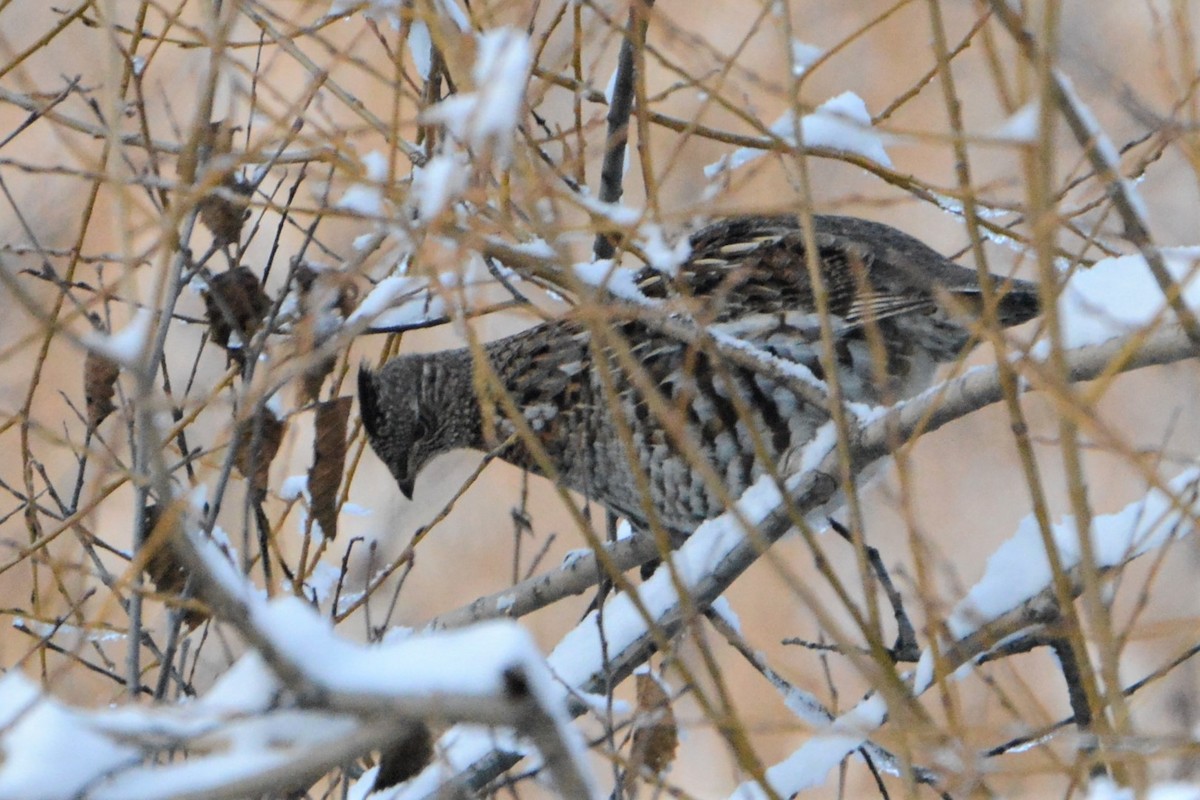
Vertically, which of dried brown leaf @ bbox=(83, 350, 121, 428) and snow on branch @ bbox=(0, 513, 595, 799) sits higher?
dried brown leaf @ bbox=(83, 350, 121, 428)

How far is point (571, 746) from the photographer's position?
136 cm

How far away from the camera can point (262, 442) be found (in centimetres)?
263

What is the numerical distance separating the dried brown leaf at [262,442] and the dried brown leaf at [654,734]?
80cm

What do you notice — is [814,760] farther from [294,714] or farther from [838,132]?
[294,714]

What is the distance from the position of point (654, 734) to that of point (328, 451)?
2.83 feet

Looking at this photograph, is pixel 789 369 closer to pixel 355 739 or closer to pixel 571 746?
pixel 571 746

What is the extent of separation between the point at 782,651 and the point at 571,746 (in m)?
5.42

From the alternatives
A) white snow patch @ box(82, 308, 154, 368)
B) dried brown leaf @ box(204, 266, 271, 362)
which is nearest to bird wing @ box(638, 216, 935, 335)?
dried brown leaf @ box(204, 266, 271, 362)

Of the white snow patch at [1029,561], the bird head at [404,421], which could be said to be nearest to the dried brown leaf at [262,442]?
the white snow patch at [1029,561]

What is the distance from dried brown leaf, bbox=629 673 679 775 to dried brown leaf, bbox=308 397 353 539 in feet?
2.46

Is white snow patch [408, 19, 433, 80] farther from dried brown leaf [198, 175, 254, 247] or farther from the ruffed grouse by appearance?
the ruffed grouse

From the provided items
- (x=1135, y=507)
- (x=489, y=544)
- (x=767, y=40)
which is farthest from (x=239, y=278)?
(x=767, y=40)

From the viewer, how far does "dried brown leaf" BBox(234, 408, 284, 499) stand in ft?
8.19

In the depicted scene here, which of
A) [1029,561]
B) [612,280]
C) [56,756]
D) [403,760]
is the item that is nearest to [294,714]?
[56,756]
